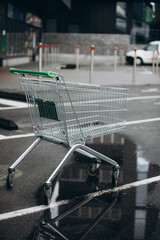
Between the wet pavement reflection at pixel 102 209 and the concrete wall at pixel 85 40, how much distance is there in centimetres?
3361

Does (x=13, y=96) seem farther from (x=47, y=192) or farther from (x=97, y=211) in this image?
(x=97, y=211)

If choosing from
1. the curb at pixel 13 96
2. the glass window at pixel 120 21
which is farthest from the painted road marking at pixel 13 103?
the glass window at pixel 120 21

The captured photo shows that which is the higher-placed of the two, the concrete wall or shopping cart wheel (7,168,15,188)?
the concrete wall

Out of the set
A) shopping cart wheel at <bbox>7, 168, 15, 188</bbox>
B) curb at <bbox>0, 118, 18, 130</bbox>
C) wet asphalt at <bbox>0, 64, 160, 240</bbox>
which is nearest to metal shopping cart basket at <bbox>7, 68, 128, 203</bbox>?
shopping cart wheel at <bbox>7, 168, 15, 188</bbox>

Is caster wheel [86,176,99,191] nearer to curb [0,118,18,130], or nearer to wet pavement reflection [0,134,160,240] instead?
wet pavement reflection [0,134,160,240]

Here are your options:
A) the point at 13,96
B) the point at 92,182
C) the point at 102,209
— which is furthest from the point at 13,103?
the point at 102,209

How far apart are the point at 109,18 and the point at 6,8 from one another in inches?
695

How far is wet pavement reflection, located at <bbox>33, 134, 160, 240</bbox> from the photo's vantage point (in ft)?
12.0

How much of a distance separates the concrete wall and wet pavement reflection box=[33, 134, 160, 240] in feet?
110

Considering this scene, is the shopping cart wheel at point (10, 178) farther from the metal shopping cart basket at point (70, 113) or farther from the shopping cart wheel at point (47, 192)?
the shopping cart wheel at point (47, 192)

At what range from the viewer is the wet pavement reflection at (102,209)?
367 centimetres

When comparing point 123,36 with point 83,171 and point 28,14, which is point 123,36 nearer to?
point 28,14

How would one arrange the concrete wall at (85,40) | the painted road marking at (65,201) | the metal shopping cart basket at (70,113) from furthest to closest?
the concrete wall at (85,40), the metal shopping cart basket at (70,113), the painted road marking at (65,201)

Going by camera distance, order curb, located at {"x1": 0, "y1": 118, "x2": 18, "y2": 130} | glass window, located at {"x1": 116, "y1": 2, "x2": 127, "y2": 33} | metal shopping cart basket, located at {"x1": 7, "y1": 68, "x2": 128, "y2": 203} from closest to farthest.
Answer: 1. metal shopping cart basket, located at {"x1": 7, "y1": 68, "x2": 128, "y2": 203}
2. curb, located at {"x1": 0, "y1": 118, "x2": 18, "y2": 130}
3. glass window, located at {"x1": 116, "y1": 2, "x2": 127, "y2": 33}
